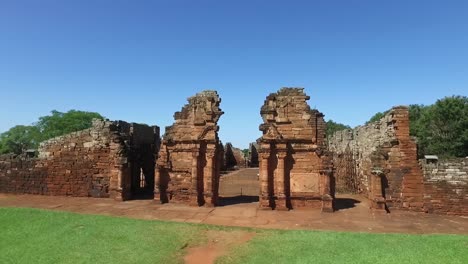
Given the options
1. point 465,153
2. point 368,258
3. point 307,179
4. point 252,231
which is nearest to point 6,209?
point 252,231

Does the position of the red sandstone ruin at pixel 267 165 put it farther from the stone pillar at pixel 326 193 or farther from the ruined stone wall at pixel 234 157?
the ruined stone wall at pixel 234 157

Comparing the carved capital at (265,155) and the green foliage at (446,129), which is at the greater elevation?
the green foliage at (446,129)

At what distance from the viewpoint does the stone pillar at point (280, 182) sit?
1330 centimetres

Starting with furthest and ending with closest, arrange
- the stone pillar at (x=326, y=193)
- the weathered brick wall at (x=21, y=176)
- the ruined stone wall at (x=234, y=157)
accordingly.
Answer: the ruined stone wall at (x=234, y=157)
the weathered brick wall at (x=21, y=176)
the stone pillar at (x=326, y=193)

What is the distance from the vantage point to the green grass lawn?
7.52 metres

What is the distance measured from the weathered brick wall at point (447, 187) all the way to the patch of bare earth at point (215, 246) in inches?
284

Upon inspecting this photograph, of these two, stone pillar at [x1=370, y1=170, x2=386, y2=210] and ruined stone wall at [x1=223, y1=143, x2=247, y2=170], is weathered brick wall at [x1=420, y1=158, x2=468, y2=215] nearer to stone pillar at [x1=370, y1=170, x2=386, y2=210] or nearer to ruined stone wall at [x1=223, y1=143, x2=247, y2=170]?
stone pillar at [x1=370, y1=170, x2=386, y2=210]

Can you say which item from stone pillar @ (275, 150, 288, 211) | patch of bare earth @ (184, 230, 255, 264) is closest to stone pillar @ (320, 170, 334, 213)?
stone pillar @ (275, 150, 288, 211)

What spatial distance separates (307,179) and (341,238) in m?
4.71

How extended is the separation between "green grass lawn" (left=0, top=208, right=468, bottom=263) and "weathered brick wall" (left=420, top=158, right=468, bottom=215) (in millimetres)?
3665

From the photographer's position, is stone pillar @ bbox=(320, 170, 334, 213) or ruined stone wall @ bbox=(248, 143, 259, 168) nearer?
stone pillar @ bbox=(320, 170, 334, 213)

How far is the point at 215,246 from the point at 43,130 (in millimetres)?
56696

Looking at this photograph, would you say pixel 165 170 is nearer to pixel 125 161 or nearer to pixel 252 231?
pixel 125 161

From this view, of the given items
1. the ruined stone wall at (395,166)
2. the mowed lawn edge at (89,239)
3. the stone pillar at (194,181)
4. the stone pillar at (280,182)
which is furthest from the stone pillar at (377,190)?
the stone pillar at (194,181)
